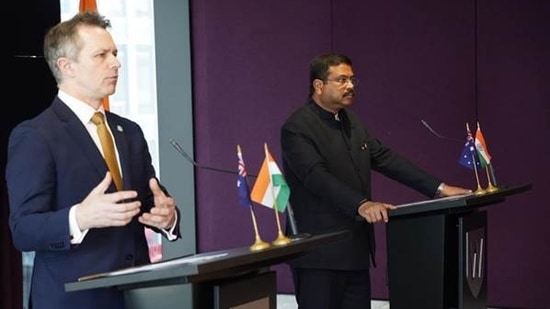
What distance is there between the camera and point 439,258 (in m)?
3.90

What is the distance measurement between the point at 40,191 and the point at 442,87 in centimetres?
409

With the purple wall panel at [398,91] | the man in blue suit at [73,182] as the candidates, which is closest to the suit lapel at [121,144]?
the man in blue suit at [73,182]

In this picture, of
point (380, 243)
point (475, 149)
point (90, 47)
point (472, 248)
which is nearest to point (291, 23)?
point (380, 243)

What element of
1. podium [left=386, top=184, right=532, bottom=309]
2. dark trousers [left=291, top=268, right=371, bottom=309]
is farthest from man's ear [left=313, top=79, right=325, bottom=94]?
dark trousers [left=291, top=268, right=371, bottom=309]

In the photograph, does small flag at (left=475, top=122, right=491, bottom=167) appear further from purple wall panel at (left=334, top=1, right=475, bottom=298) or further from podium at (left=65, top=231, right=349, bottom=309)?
podium at (left=65, top=231, right=349, bottom=309)

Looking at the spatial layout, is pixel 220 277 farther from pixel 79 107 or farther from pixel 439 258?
pixel 439 258

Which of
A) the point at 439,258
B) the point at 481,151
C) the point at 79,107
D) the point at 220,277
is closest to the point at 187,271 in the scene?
the point at 220,277

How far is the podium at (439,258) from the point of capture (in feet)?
12.7

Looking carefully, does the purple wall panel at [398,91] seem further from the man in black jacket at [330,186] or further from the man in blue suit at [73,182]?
the man in blue suit at [73,182]

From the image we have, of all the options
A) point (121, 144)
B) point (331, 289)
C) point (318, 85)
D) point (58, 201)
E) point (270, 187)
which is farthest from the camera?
point (318, 85)

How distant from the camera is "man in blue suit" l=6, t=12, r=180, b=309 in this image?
2.21 metres

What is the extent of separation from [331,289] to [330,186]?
456 mm

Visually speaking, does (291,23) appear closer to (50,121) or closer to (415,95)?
(415,95)

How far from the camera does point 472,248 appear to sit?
394 centimetres
